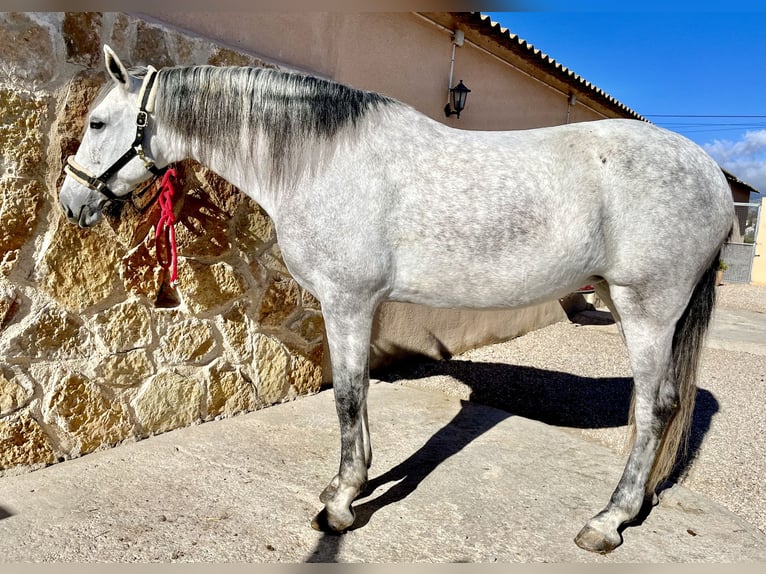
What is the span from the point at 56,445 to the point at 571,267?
2.67 metres

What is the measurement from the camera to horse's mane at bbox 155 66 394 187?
7.34ft

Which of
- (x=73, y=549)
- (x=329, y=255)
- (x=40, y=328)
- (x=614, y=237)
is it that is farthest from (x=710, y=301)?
(x=40, y=328)

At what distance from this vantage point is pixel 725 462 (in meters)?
3.17

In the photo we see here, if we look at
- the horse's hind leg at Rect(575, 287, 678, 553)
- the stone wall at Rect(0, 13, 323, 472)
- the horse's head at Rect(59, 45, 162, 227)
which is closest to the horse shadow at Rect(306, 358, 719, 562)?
the horse's hind leg at Rect(575, 287, 678, 553)

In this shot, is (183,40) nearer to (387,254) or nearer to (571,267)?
(387,254)

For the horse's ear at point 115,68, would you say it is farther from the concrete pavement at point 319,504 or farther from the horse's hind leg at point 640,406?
the horse's hind leg at point 640,406

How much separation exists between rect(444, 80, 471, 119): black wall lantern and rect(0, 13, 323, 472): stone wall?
2.30m

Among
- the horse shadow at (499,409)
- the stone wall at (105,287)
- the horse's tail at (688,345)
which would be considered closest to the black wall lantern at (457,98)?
the stone wall at (105,287)

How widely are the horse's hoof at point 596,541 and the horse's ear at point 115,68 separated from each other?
274cm

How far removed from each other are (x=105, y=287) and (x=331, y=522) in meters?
1.71

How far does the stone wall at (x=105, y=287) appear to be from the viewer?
244 cm

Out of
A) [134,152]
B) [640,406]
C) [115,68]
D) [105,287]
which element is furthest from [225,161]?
A: [640,406]

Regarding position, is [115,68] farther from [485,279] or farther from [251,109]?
[485,279]

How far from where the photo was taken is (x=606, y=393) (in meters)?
4.49
